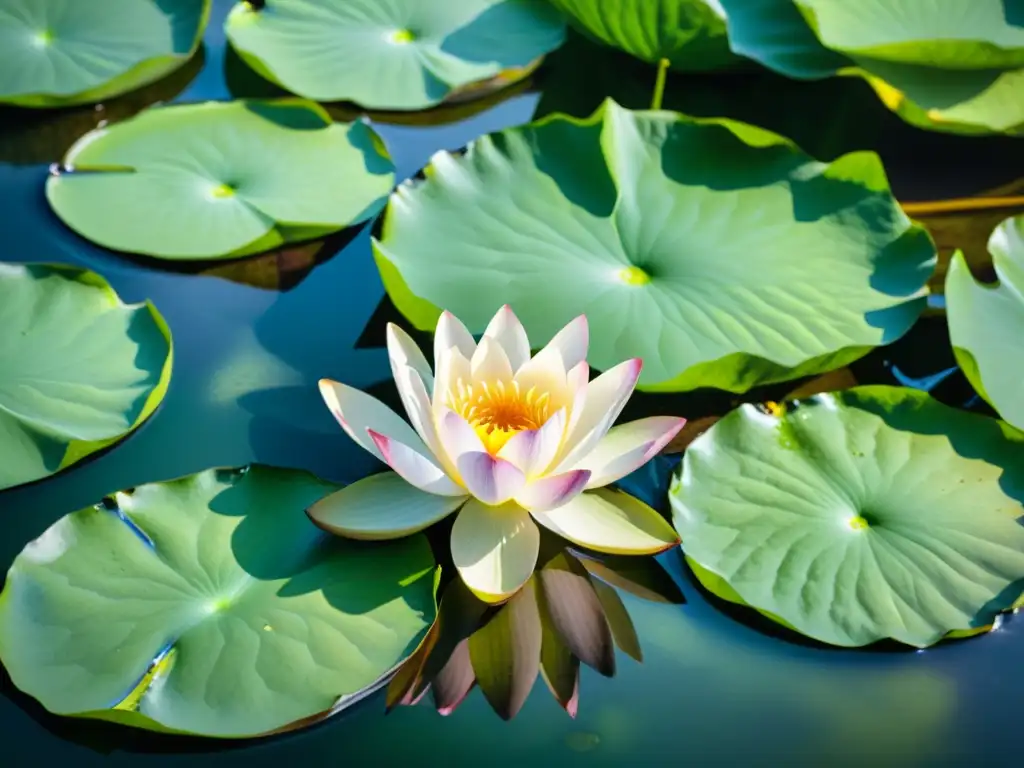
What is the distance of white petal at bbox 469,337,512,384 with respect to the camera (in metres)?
1.48

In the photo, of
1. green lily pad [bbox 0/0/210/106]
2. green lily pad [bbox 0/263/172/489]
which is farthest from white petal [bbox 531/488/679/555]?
green lily pad [bbox 0/0/210/106]

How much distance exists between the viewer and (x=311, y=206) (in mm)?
2064

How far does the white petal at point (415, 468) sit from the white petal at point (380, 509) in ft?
0.10

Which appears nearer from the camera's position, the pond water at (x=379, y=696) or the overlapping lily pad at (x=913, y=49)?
the pond water at (x=379, y=696)


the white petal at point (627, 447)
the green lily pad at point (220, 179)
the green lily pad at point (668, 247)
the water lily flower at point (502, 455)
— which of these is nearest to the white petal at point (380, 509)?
the water lily flower at point (502, 455)

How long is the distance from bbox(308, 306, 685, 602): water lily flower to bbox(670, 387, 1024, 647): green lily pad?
0.11 meters

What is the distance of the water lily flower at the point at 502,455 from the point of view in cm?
138

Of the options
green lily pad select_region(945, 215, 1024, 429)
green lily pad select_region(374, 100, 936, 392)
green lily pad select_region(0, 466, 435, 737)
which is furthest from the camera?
green lily pad select_region(374, 100, 936, 392)

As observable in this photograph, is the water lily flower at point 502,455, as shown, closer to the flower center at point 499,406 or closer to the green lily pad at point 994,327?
the flower center at point 499,406

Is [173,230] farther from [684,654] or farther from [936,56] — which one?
[936,56]

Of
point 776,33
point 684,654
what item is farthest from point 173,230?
point 776,33

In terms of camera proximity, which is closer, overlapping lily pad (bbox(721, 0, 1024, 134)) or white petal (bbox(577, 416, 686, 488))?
white petal (bbox(577, 416, 686, 488))

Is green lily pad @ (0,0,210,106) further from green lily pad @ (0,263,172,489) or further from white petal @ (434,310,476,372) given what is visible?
white petal @ (434,310,476,372)

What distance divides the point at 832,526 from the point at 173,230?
1.39 metres
